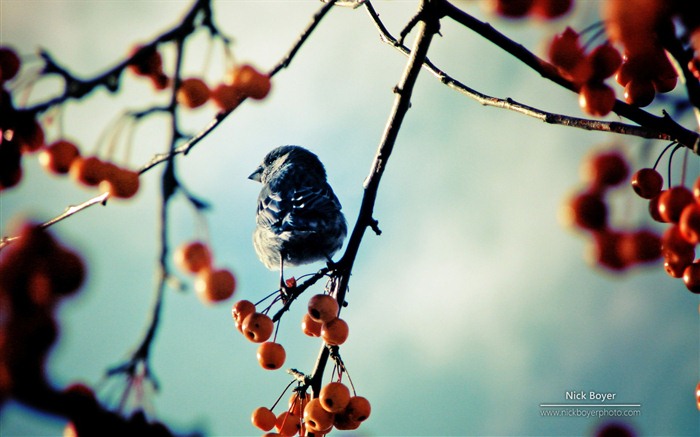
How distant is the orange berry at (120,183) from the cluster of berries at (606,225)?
1.38 meters

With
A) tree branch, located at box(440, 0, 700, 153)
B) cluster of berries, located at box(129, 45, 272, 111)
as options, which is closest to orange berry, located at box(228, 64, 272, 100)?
cluster of berries, located at box(129, 45, 272, 111)

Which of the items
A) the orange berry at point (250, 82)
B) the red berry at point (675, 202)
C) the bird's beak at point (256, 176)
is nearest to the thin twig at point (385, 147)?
the orange berry at point (250, 82)

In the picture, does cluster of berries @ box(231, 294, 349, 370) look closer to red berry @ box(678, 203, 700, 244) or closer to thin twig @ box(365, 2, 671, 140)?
thin twig @ box(365, 2, 671, 140)

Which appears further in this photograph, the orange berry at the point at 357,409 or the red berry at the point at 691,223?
the orange berry at the point at 357,409

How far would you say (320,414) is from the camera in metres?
2.55

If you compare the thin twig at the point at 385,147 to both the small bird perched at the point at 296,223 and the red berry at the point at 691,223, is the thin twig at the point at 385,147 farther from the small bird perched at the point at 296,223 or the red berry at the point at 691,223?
the small bird perched at the point at 296,223

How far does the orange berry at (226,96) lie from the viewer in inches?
76.4

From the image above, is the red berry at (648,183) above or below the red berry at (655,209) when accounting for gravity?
above

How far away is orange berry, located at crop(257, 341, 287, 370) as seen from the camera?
2.96m

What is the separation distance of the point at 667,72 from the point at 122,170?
82.9 inches

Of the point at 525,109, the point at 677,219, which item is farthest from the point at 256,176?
the point at 677,219

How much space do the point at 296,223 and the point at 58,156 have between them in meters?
3.08

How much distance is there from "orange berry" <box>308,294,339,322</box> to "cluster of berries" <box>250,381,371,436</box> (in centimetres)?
32

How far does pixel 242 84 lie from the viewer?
77.1 inches
